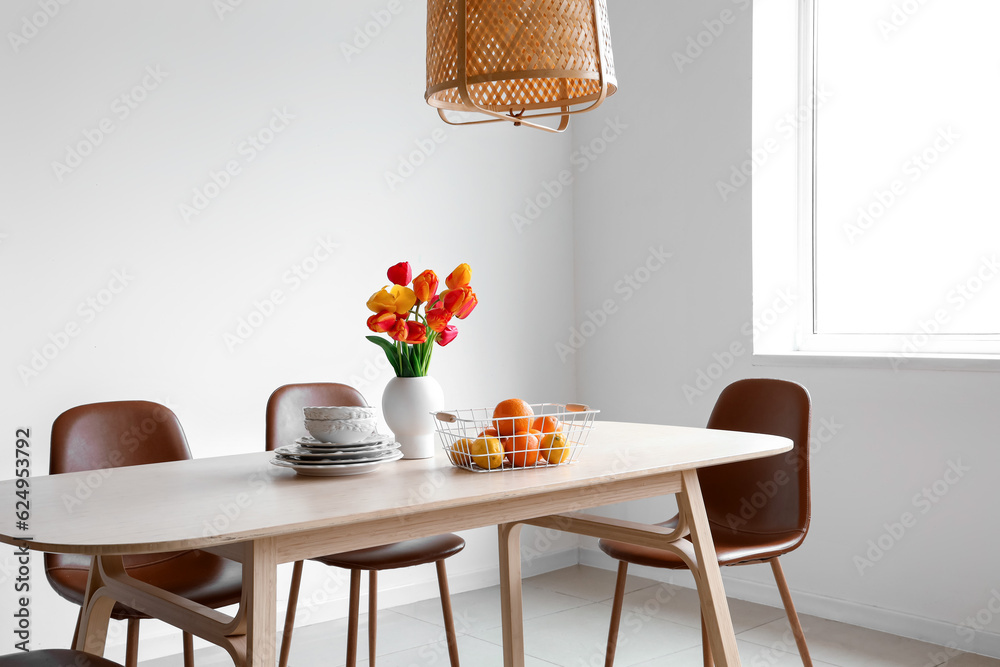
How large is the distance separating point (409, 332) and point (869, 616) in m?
2.08

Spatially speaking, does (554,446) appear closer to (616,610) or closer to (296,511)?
(296,511)

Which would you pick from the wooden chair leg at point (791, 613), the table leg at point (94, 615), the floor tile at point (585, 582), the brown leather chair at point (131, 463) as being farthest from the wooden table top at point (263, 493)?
the floor tile at point (585, 582)

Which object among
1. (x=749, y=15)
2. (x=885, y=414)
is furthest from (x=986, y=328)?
(x=749, y=15)

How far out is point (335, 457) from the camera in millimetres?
1615

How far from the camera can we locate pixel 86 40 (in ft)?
8.90

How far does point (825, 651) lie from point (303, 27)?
8.87 feet

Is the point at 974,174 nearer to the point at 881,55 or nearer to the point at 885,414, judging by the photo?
the point at 881,55

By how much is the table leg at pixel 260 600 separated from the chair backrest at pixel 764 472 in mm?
1408

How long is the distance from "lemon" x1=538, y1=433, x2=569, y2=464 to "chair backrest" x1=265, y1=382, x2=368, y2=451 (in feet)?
3.44

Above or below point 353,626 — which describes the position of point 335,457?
above

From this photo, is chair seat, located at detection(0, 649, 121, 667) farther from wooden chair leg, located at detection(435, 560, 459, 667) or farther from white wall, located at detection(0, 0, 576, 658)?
white wall, located at detection(0, 0, 576, 658)

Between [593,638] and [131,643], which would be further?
[593,638]

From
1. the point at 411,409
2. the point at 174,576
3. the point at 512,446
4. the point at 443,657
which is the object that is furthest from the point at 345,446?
the point at 443,657

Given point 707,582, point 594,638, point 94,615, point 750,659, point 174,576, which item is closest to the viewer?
point 94,615
